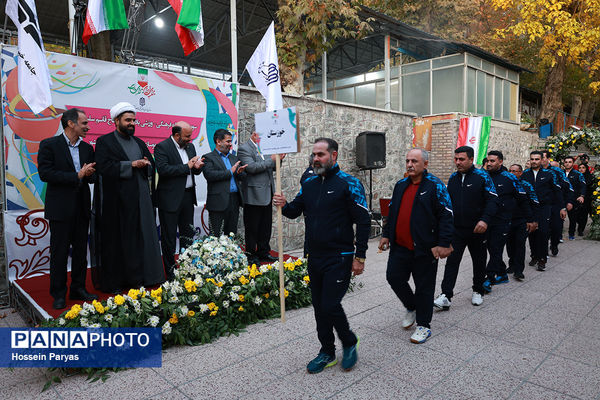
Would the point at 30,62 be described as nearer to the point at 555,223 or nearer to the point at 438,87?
the point at 555,223

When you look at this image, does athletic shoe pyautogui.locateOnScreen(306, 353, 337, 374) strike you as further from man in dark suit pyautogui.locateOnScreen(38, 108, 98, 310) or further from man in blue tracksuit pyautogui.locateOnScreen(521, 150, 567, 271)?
man in blue tracksuit pyautogui.locateOnScreen(521, 150, 567, 271)

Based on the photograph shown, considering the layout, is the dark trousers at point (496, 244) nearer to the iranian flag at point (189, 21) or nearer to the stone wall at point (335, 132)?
the stone wall at point (335, 132)

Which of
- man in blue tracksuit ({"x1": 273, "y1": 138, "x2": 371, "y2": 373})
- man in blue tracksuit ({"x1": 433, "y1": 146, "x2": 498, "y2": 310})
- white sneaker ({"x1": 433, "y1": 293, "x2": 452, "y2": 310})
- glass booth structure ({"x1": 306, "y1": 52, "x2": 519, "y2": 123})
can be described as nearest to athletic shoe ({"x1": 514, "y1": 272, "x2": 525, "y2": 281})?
man in blue tracksuit ({"x1": 433, "y1": 146, "x2": 498, "y2": 310})

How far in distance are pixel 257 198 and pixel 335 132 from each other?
13.5 feet

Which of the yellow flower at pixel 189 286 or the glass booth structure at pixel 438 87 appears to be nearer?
the yellow flower at pixel 189 286

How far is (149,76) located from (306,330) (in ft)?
14.2

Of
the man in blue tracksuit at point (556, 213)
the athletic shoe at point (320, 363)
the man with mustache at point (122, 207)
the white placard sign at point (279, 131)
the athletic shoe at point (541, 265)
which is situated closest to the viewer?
the athletic shoe at point (320, 363)

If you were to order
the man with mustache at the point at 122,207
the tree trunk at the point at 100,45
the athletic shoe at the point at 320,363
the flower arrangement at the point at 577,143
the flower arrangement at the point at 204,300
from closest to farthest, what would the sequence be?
the athletic shoe at the point at 320,363 < the flower arrangement at the point at 204,300 < the man with mustache at the point at 122,207 < the tree trunk at the point at 100,45 < the flower arrangement at the point at 577,143

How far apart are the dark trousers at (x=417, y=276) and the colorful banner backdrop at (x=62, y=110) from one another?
12.1 feet

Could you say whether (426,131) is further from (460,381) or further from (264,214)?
(460,381)

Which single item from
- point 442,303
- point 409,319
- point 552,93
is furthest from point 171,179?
point 552,93

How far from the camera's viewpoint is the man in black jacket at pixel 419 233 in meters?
3.72

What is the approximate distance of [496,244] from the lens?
5547 millimetres

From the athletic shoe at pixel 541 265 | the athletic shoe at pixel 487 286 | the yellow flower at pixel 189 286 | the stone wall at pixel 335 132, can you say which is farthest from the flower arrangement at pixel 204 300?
the athletic shoe at pixel 541 265
